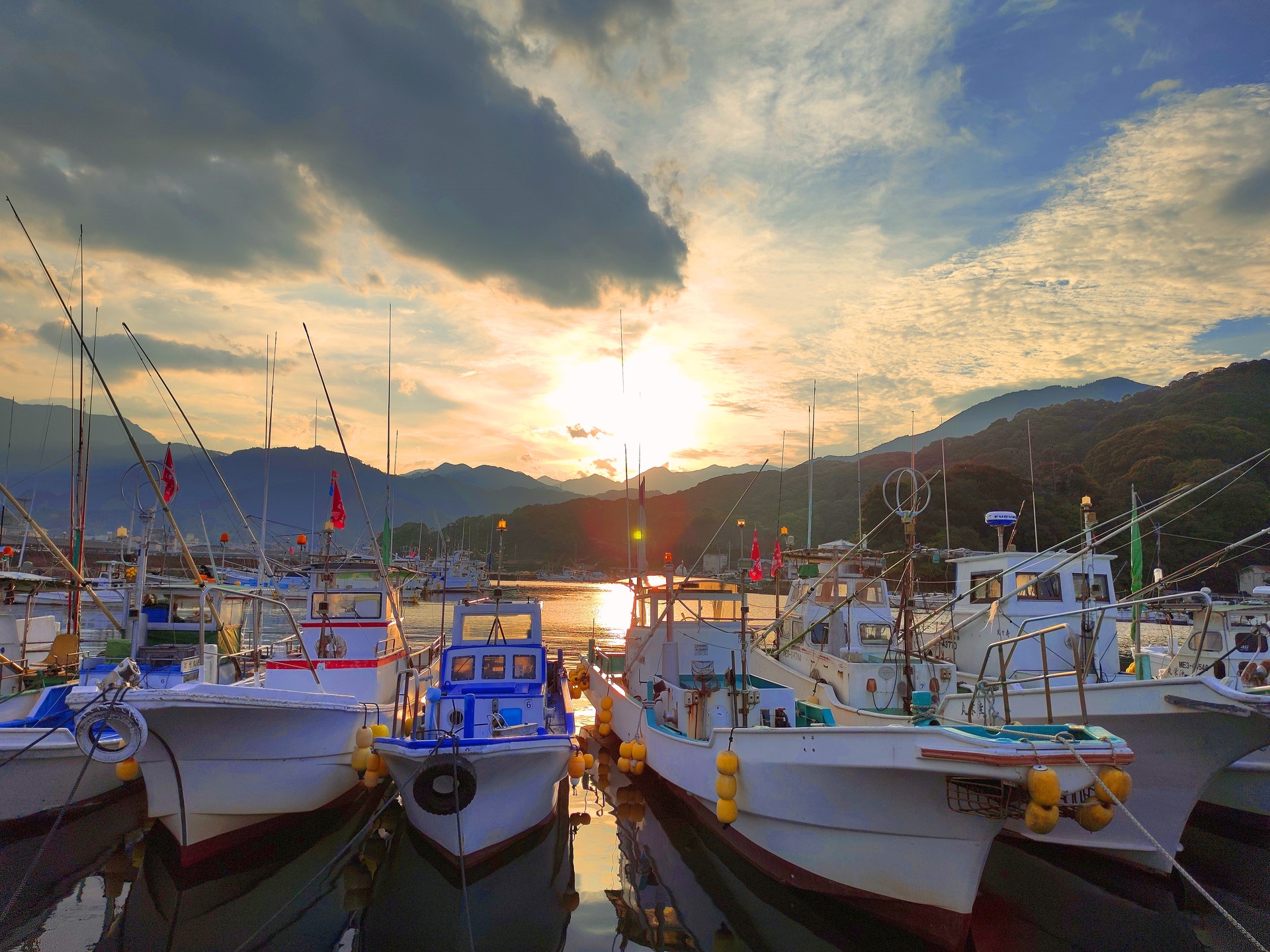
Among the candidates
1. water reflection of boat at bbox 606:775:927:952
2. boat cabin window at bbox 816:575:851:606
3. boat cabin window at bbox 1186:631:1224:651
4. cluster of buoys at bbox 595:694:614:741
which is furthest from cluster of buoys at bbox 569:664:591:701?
boat cabin window at bbox 1186:631:1224:651

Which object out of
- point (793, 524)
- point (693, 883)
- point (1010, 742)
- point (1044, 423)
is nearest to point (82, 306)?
point (693, 883)

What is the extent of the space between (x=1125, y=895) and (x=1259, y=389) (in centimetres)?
10589

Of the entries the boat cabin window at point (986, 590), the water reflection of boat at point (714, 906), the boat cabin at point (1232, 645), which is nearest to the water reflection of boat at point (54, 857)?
the water reflection of boat at point (714, 906)

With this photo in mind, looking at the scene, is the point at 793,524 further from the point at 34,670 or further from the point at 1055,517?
the point at 34,670

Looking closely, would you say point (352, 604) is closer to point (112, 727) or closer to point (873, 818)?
point (112, 727)

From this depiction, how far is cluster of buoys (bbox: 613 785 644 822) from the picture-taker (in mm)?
14789

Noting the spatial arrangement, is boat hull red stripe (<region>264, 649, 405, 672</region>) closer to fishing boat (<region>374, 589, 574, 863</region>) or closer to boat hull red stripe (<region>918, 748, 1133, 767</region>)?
fishing boat (<region>374, 589, 574, 863</region>)

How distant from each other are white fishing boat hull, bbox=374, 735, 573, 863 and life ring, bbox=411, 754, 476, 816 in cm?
9

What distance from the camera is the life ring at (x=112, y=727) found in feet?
25.6

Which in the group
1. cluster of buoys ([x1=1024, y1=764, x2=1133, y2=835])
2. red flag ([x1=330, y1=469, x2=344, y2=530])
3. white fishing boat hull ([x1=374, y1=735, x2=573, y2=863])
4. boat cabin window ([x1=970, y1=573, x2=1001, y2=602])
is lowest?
white fishing boat hull ([x1=374, y1=735, x2=573, y2=863])

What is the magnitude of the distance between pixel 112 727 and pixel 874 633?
51.0ft

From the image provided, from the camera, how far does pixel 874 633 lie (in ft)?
59.5

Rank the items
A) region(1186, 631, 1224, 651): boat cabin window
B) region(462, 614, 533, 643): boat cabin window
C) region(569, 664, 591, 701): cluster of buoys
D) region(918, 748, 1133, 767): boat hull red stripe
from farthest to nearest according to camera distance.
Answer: region(569, 664, 591, 701): cluster of buoys, region(462, 614, 533, 643): boat cabin window, region(1186, 631, 1224, 651): boat cabin window, region(918, 748, 1133, 767): boat hull red stripe

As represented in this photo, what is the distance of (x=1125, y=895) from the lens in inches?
416
